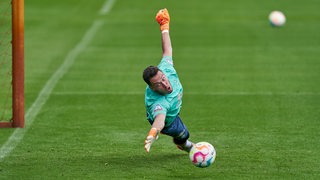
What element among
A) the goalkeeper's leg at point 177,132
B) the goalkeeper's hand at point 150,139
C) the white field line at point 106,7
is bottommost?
the white field line at point 106,7

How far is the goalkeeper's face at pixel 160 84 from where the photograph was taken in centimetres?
1220

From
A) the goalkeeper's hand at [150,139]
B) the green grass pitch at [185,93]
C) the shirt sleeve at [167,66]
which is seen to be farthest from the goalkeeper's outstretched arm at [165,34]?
the goalkeeper's hand at [150,139]

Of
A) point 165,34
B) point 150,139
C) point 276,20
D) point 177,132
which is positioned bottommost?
point 276,20

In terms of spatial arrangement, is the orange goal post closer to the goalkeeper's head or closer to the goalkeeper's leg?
the goalkeeper's leg

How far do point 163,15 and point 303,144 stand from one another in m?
2.68

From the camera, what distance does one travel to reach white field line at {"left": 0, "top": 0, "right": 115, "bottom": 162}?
14.2m

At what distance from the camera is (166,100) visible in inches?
492

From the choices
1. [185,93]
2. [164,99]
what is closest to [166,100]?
[164,99]

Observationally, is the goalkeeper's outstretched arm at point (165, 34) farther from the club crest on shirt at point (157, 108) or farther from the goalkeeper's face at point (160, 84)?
the club crest on shirt at point (157, 108)

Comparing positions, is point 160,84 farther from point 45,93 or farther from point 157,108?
point 45,93

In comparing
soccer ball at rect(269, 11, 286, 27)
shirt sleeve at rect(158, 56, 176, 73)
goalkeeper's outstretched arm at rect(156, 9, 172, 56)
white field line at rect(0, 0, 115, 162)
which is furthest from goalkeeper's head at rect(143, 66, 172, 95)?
soccer ball at rect(269, 11, 286, 27)

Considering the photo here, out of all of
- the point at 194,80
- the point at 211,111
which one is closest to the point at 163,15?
the point at 211,111

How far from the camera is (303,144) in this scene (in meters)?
14.0

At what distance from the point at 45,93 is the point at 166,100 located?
→ 6591 millimetres
